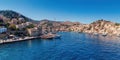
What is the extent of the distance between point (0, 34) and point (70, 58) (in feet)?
260

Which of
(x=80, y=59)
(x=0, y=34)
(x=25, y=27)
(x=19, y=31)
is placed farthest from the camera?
(x=25, y=27)

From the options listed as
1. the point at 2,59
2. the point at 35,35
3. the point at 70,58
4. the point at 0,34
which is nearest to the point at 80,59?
the point at 70,58

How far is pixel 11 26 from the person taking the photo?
155 metres

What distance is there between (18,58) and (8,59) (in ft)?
11.7

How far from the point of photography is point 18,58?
64.3 metres

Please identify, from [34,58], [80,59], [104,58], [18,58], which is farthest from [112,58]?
[18,58]

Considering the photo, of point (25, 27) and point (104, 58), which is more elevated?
point (25, 27)

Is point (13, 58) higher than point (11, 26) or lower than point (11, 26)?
lower

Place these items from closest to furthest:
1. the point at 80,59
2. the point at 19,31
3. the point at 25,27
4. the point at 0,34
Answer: the point at 80,59
the point at 0,34
the point at 19,31
the point at 25,27

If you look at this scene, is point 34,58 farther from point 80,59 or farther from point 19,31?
point 19,31

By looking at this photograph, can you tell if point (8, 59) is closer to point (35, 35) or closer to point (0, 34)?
point (0, 34)

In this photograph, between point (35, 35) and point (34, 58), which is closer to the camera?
point (34, 58)

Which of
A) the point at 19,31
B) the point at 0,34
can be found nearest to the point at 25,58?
the point at 0,34

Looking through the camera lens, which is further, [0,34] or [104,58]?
[0,34]
